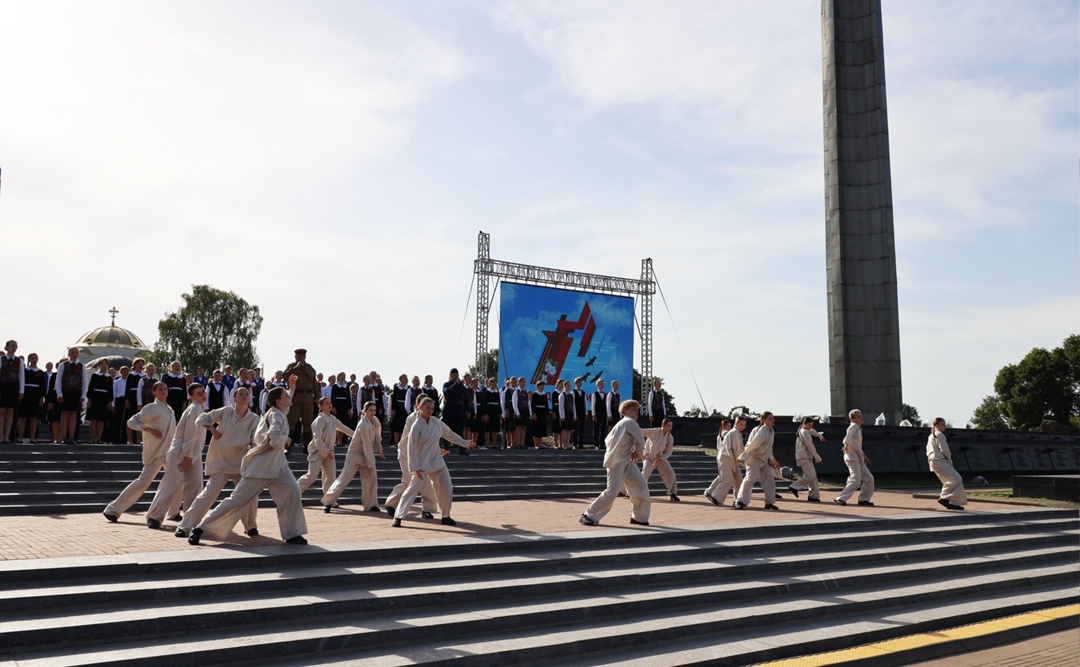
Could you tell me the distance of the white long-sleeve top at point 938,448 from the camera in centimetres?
1536

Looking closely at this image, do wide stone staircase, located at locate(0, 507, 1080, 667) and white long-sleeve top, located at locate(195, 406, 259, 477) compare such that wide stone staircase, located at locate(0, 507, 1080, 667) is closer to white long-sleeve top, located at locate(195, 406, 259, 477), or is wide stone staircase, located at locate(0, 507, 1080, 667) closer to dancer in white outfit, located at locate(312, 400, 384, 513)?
white long-sleeve top, located at locate(195, 406, 259, 477)

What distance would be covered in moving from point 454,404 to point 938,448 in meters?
9.08

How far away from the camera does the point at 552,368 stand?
103 feet

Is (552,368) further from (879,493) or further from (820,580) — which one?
(820,580)

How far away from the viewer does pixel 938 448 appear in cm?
1540

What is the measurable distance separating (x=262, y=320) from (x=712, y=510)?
49.3 meters

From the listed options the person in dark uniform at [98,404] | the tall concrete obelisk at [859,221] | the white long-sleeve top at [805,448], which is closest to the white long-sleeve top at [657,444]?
the white long-sleeve top at [805,448]

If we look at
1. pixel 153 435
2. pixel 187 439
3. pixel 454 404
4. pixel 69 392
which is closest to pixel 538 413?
pixel 454 404

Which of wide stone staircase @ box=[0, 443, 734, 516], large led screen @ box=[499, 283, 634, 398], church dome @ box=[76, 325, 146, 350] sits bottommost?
wide stone staircase @ box=[0, 443, 734, 516]

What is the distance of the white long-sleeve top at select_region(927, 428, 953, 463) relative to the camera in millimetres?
15359

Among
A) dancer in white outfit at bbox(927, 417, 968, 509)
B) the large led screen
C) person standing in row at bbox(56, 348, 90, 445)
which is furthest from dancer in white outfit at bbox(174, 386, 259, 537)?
the large led screen

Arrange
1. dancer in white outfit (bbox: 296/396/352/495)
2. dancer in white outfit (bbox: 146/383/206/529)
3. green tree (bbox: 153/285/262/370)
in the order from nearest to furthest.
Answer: dancer in white outfit (bbox: 146/383/206/529) < dancer in white outfit (bbox: 296/396/352/495) < green tree (bbox: 153/285/262/370)

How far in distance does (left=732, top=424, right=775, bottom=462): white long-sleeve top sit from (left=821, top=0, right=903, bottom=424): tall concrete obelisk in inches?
671

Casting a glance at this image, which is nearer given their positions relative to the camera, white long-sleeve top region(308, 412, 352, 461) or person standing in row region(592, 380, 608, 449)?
white long-sleeve top region(308, 412, 352, 461)
